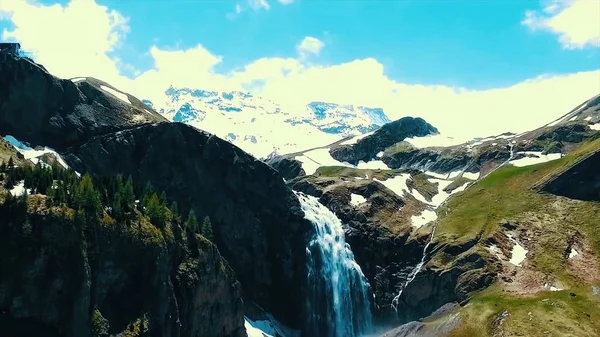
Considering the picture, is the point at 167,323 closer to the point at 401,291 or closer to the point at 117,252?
the point at 117,252

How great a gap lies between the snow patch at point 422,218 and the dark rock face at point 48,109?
7200 cm

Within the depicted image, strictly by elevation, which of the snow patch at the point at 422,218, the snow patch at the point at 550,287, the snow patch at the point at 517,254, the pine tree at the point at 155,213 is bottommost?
the snow patch at the point at 550,287

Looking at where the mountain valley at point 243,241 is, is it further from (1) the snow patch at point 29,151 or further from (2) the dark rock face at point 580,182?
(1) the snow patch at point 29,151

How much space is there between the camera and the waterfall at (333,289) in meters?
134

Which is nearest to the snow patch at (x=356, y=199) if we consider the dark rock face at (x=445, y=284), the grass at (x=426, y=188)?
the grass at (x=426, y=188)

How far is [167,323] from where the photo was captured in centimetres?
9369

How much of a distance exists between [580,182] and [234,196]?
8447 cm

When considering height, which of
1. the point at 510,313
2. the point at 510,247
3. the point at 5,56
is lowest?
the point at 510,313

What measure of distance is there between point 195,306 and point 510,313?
55907mm

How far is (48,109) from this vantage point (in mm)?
128250

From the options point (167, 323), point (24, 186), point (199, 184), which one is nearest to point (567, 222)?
point (199, 184)

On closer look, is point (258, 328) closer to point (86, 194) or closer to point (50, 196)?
point (86, 194)

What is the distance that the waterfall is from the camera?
441ft

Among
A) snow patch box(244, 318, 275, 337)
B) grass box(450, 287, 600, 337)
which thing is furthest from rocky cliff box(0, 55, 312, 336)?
grass box(450, 287, 600, 337)
